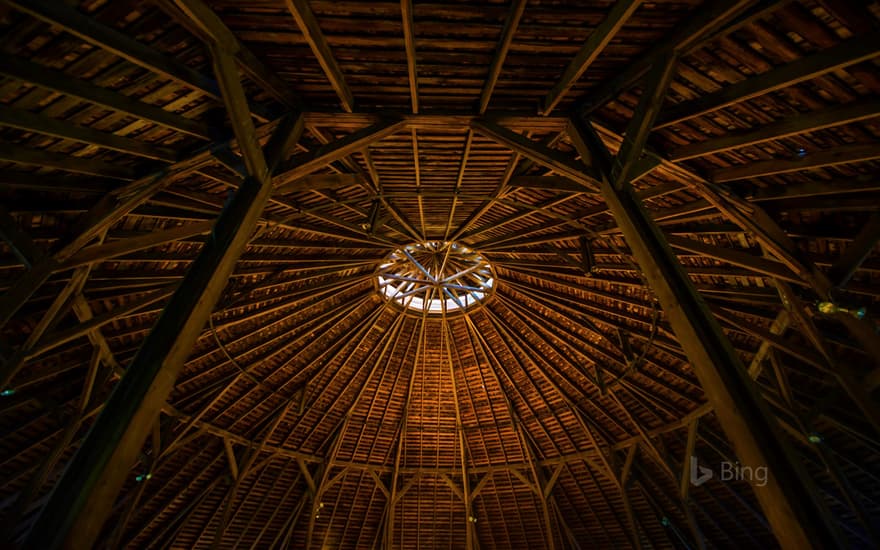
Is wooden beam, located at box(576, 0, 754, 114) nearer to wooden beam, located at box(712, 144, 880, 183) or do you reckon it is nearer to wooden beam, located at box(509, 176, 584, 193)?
wooden beam, located at box(509, 176, 584, 193)

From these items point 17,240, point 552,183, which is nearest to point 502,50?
point 552,183

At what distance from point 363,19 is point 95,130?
4.30 metres

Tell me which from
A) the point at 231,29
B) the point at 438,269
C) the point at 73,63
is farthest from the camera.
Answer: the point at 438,269

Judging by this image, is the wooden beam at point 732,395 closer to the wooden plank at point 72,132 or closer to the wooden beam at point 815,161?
the wooden beam at point 815,161

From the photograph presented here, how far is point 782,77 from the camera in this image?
20.2 ft

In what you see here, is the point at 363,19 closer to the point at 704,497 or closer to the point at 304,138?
the point at 304,138

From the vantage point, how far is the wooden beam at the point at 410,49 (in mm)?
6097

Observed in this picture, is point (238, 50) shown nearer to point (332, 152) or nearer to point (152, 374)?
point (332, 152)

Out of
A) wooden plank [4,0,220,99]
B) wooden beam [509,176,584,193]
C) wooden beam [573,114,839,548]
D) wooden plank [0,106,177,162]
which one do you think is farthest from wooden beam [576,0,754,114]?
wooden plank [0,106,177,162]

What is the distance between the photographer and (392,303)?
18.5 m

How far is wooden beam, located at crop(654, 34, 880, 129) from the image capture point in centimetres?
554

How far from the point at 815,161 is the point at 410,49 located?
6738 mm

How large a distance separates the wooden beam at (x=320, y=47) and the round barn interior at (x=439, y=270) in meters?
0.05

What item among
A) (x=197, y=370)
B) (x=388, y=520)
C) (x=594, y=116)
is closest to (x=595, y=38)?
(x=594, y=116)
